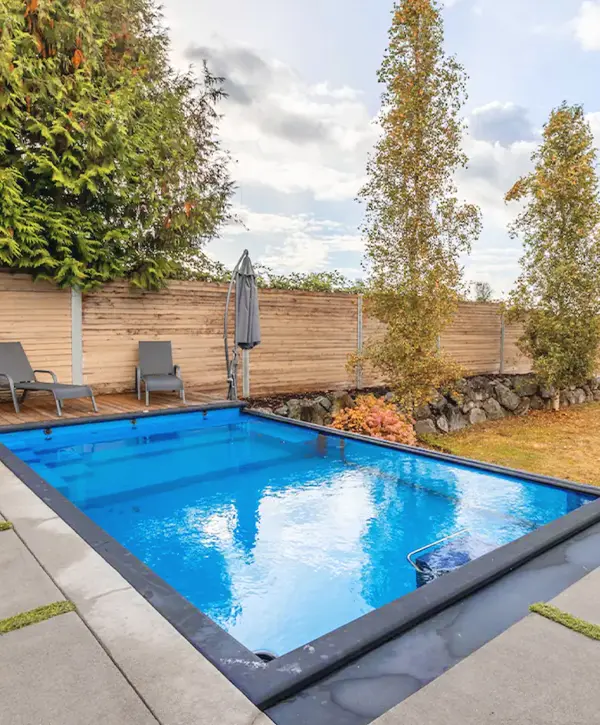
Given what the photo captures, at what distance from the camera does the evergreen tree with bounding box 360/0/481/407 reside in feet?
28.7

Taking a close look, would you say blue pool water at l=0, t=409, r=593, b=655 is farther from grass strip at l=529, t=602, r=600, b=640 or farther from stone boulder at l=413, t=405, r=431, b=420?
stone boulder at l=413, t=405, r=431, b=420

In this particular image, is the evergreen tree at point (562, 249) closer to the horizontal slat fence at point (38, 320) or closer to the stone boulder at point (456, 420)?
the stone boulder at point (456, 420)

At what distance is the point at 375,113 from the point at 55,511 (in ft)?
29.1

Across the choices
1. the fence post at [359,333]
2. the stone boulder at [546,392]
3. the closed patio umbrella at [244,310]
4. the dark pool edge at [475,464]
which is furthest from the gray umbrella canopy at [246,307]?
the stone boulder at [546,392]

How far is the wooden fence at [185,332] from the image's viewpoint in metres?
7.79

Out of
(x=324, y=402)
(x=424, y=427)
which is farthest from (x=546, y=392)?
(x=324, y=402)

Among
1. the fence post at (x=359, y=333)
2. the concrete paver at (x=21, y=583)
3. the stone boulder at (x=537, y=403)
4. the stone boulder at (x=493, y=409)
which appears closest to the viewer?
the concrete paver at (x=21, y=583)

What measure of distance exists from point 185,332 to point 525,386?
8.23 metres

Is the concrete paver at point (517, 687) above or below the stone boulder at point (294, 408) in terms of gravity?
above

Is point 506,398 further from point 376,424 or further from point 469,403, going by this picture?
point 376,424

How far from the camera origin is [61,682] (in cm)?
161

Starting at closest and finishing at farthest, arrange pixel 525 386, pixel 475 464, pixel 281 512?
pixel 281 512, pixel 475 464, pixel 525 386

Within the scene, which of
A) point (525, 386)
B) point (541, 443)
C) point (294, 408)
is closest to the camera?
point (541, 443)

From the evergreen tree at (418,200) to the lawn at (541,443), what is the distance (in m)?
1.34
